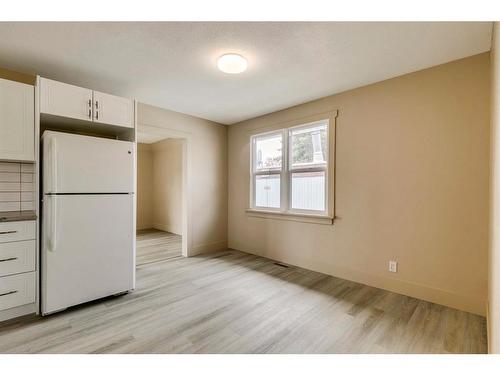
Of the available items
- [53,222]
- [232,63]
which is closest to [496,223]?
[232,63]

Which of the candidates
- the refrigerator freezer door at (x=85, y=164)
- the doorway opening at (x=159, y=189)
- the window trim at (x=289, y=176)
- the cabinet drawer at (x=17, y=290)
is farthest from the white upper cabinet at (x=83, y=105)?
the doorway opening at (x=159, y=189)

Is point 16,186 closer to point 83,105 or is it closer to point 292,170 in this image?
point 83,105

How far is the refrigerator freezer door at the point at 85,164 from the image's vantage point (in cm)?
211

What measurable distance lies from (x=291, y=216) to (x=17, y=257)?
307 cm

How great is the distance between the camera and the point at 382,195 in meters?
2.72

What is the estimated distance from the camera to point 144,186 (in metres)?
6.59

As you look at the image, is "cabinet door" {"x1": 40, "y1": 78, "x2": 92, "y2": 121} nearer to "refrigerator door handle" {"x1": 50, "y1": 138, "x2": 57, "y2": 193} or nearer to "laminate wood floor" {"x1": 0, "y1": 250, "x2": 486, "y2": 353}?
"refrigerator door handle" {"x1": 50, "y1": 138, "x2": 57, "y2": 193}

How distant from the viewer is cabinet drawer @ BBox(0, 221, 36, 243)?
1.99 metres

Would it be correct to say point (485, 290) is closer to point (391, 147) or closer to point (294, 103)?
point (391, 147)

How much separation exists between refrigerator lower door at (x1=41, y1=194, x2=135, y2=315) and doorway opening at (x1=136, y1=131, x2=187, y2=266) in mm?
2784

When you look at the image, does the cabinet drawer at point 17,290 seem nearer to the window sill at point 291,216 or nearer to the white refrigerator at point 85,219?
the white refrigerator at point 85,219

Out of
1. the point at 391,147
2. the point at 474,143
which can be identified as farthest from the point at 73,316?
the point at 474,143
